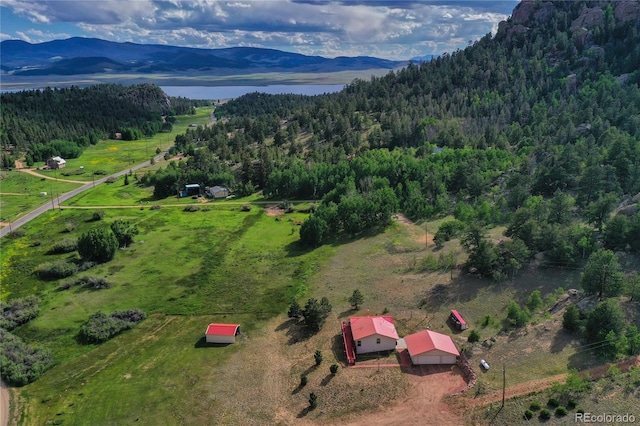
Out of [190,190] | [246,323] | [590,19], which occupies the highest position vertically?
[590,19]

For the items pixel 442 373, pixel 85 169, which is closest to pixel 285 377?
pixel 442 373

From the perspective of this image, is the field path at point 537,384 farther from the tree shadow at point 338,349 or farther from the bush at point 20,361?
the bush at point 20,361

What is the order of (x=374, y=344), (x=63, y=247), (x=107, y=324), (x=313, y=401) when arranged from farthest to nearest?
(x=63, y=247) → (x=107, y=324) → (x=374, y=344) → (x=313, y=401)

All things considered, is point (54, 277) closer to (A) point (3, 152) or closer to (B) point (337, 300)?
(B) point (337, 300)

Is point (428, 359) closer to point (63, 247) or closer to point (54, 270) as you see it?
point (54, 270)

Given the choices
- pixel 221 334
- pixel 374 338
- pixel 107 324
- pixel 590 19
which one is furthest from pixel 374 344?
pixel 590 19

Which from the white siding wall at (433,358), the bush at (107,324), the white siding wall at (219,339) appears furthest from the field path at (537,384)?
the bush at (107,324)
